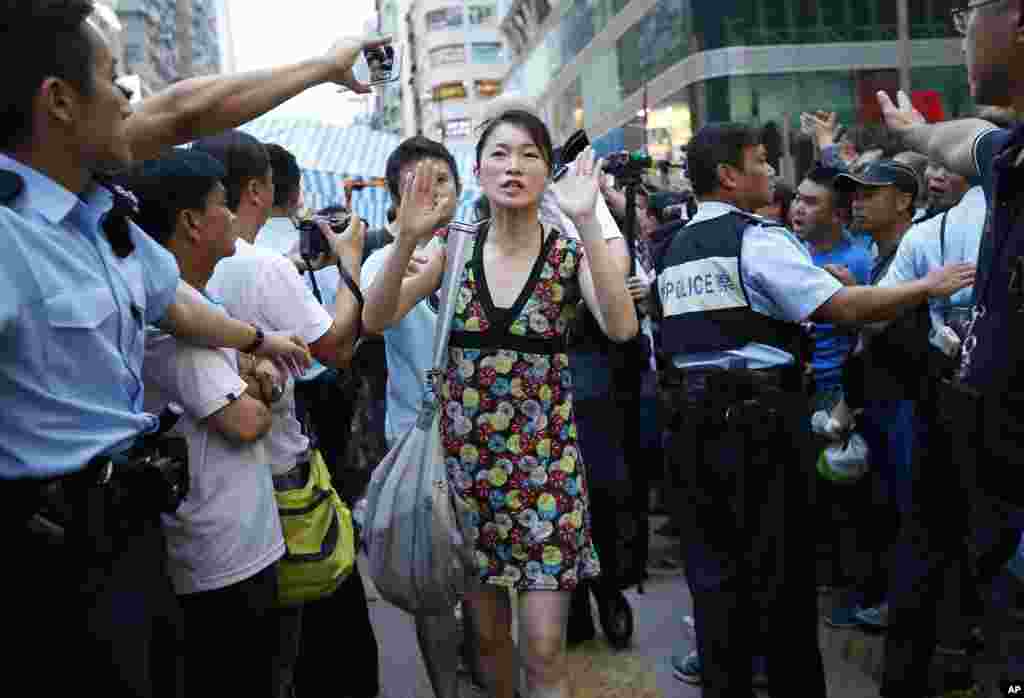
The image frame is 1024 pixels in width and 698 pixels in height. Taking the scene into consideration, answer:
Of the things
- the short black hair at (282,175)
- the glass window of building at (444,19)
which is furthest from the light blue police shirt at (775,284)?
the glass window of building at (444,19)

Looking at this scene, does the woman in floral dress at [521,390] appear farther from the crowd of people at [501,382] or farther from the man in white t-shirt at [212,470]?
the man in white t-shirt at [212,470]

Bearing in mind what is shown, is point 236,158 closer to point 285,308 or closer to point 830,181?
point 285,308

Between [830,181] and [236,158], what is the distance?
3004 millimetres

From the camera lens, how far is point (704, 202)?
3.88 m

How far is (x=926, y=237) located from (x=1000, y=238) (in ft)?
6.28

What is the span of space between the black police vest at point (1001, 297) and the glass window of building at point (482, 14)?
272 feet

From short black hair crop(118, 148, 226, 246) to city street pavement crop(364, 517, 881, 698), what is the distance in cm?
241

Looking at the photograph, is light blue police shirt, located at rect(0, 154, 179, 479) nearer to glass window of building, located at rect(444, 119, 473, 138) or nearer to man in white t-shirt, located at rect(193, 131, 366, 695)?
man in white t-shirt, located at rect(193, 131, 366, 695)

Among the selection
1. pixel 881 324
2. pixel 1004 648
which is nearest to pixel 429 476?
pixel 1004 648

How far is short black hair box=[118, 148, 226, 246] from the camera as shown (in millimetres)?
2650

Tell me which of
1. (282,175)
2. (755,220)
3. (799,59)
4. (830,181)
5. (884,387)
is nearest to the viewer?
(755,220)

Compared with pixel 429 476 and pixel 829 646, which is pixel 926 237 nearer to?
pixel 829 646

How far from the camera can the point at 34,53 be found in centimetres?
188

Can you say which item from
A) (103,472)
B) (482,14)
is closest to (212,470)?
(103,472)
